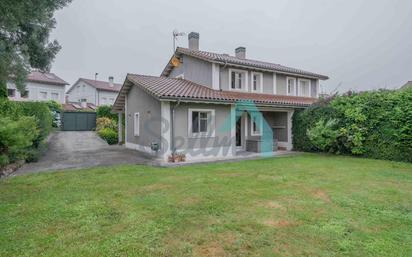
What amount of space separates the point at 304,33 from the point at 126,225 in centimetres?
3660

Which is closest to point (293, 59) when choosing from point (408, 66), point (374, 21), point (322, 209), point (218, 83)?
point (374, 21)

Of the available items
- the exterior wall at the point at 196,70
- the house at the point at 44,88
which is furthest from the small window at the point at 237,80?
the house at the point at 44,88

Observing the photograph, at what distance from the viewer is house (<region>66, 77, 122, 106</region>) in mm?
42103

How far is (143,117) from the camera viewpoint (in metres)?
14.9

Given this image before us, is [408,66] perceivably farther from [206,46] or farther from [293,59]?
[206,46]

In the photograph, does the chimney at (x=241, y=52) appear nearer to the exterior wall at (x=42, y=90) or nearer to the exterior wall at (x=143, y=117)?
the exterior wall at (x=143, y=117)

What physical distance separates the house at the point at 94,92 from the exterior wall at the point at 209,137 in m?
34.0

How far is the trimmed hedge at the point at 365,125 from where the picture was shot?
39.1 ft

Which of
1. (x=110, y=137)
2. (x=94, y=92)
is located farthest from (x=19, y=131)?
(x=94, y=92)

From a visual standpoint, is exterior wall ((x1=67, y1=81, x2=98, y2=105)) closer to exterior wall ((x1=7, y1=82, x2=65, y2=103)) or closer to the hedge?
exterior wall ((x1=7, y1=82, x2=65, y2=103))

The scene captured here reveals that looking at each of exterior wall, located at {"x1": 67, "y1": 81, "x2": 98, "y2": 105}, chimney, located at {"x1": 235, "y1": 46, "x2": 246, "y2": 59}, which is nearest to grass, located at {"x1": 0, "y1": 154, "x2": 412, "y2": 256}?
chimney, located at {"x1": 235, "y1": 46, "x2": 246, "y2": 59}

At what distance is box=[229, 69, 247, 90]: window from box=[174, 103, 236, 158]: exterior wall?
2.66 meters

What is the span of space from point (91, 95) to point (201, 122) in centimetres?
3558

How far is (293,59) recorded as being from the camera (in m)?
41.3
